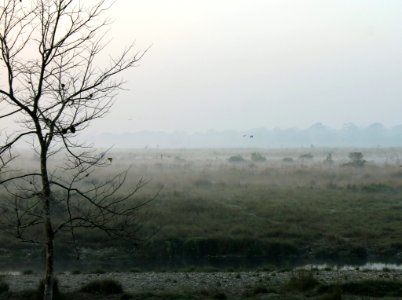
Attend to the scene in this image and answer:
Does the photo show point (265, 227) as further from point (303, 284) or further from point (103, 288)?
point (103, 288)

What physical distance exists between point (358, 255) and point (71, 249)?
1753 cm

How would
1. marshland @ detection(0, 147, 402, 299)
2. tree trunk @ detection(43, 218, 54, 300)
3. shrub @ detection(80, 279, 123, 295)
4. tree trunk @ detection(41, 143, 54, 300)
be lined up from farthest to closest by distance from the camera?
marshland @ detection(0, 147, 402, 299) < shrub @ detection(80, 279, 123, 295) < tree trunk @ detection(43, 218, 54, 300) < tree trunk @ detection(41, 143, 54, 300)

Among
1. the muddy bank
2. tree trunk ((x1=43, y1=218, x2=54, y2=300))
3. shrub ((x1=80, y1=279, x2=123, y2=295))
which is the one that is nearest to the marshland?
the muddy bank

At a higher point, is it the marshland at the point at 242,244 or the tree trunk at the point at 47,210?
the tree trunk at the point at 47,210

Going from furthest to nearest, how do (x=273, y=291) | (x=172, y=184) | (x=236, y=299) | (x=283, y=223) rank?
1. (x=172, y=184)
2. (x=283, y=223)
3. (x=273, y=291)
4. (x=236, y=299)

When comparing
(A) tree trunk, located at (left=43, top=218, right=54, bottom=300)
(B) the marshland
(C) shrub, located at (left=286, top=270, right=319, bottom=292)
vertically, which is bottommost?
(B) the marshland

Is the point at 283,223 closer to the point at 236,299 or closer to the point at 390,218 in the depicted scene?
the point at 390,218

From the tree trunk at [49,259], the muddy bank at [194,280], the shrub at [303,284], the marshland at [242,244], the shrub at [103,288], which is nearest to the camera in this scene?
the tree trunk at [49,259]

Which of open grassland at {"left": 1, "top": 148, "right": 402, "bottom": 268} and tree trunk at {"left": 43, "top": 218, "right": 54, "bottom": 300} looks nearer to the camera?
tree trunk at {"left": 43, "top": 218, "right": 54, "bottom": 300}

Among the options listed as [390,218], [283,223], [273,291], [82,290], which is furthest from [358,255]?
[82,290]

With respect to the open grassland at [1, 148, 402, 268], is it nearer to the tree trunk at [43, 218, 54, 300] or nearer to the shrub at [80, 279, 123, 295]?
the shrub at [80, 279, 123, 295]

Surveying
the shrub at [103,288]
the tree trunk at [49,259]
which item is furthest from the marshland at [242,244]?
the tree trunk at [49,259]

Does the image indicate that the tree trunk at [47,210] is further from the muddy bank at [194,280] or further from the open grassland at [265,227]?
the open grassland at [265,227]

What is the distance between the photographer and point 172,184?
54.5 m
